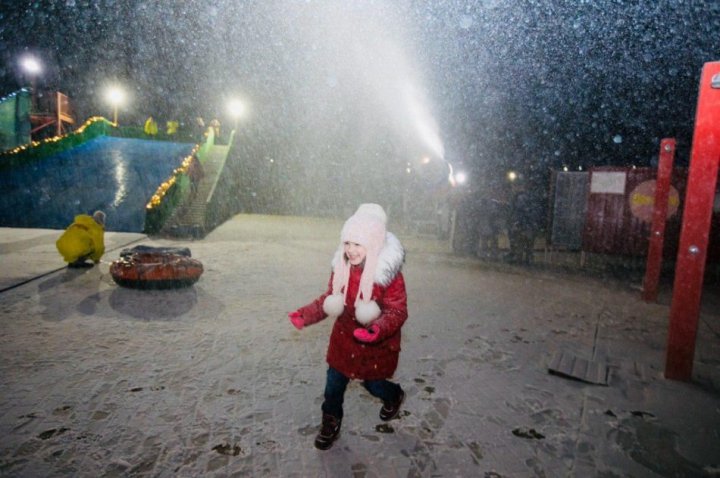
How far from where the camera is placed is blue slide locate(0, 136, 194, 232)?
1391cm

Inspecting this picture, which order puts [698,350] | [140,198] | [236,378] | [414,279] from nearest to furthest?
1. [236,378]
2. [698,350]
3. [414,279]
4. [140,198]

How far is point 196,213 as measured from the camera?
1450cm

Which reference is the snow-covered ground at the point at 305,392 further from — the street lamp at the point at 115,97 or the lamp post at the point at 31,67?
the lamp post at the point at 31,67

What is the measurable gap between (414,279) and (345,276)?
19.8ft

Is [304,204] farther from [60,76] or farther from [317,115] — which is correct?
[60,76]

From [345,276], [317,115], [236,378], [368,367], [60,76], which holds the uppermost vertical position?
[60,76]

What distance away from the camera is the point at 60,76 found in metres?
39.2

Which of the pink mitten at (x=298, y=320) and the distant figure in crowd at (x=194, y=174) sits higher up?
the distant figure in crowd at (x=194, y=174)

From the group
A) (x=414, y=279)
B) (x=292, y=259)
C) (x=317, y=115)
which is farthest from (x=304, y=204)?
(x=414, y=279)

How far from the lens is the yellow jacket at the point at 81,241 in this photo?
306 inches

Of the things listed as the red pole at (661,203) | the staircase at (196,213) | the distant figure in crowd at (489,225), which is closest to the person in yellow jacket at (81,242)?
the staircase at (196,213)

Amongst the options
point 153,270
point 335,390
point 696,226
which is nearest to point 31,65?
point 153,270

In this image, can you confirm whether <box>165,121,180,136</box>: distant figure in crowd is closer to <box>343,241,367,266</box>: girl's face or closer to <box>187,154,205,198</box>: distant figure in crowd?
<box>187,154,205,198</box>: distant figure in crowd

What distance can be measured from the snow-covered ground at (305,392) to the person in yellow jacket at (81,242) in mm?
771
